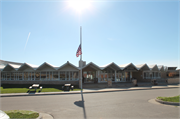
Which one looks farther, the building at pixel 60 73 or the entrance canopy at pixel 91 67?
the entrance canopy at pixel 91 67

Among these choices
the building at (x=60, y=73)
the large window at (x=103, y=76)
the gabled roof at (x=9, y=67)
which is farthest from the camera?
the large window at (x=103, y=76)

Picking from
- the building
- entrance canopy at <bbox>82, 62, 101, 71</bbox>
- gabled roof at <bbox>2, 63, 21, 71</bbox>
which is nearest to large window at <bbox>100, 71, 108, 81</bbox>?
the building

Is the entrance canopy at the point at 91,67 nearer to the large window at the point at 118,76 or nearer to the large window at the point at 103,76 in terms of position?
the large window at the point at 103,76

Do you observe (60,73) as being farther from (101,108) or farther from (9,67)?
(101,108)

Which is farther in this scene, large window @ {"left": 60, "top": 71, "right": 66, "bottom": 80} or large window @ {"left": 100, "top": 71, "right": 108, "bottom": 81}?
large window @ {"left": 100, "top": 71, "right": 108, "bottom": 81}

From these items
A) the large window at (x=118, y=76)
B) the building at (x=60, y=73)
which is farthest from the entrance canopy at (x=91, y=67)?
the large window at (x=118, y=76)

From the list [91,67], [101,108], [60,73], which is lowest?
[101,108]

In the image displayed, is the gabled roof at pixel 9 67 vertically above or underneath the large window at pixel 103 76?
above

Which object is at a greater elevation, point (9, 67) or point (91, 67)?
point (9, 67)

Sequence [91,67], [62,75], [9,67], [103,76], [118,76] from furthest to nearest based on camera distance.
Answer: [118,76]
[103,76]
[9,67]
[91,67]
[62,75]

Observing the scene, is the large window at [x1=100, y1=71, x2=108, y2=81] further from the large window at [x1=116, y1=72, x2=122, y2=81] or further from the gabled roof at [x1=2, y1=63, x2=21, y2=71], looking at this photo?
the gabled roof at [x1=2, y1=63, x2=21, y2=71]

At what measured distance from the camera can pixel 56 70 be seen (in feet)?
87.2

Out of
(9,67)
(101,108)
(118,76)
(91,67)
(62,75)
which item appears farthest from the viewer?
(118,76)

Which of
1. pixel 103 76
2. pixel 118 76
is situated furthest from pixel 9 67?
pixel 118 76
